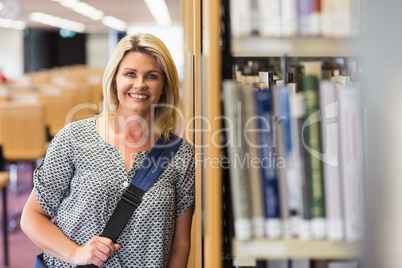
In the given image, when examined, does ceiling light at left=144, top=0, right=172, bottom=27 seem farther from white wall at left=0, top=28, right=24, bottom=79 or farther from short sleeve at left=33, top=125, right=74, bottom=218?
short sleeve at left=33, top=125, right=74, bottom=218

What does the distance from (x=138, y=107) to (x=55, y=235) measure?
0.51 metres

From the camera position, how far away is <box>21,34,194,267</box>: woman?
5.80 feet

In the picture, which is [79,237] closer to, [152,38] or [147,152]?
[147,152]

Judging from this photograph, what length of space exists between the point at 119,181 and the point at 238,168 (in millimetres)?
905

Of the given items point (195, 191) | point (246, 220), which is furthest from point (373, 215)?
point (195, 191)

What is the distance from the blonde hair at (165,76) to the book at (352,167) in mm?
1015

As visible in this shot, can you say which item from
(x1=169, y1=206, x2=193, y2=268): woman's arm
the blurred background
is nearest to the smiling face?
(x1=169, y1=206, x2=193, y2=268): woman's arm

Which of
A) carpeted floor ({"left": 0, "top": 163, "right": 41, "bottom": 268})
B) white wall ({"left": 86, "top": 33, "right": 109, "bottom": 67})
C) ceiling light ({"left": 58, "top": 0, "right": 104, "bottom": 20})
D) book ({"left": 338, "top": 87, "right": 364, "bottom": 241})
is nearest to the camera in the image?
book ({"left": 338, "top": 87, "right": 364, "bottom": 241})

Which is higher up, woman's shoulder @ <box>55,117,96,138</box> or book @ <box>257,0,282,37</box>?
book @ <box>257,0,282,37</box>

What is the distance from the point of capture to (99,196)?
176 centimetres

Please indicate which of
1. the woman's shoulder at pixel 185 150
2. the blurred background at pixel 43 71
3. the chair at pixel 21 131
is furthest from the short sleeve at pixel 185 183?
the chair at pixel 21 131

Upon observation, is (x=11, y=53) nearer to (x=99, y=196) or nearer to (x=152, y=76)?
(x=152, y=76)

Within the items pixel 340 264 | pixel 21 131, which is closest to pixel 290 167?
pixel 340 264

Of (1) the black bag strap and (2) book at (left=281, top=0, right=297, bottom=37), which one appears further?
(1) the black bag strap
